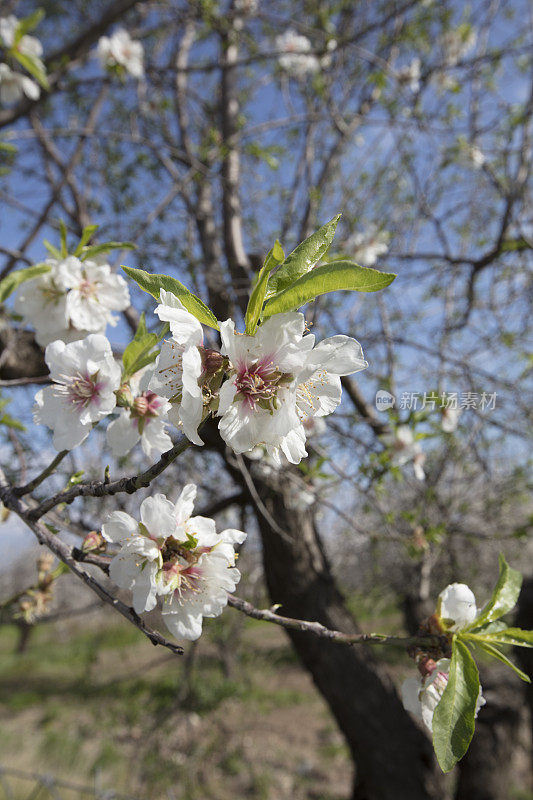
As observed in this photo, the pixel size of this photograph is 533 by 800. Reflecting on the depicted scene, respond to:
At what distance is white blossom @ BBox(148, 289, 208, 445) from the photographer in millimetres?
514

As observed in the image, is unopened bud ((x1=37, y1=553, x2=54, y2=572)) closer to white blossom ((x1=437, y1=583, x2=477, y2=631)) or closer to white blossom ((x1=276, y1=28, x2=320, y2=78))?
white blossom ((x1=437, y1=583, x2=477, y2=631))

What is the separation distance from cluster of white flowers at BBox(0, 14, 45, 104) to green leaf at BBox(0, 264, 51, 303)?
3.31 feet

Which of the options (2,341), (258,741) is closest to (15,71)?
(2,341)

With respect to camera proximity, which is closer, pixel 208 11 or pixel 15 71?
pixel 15 71

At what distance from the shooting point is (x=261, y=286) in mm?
557

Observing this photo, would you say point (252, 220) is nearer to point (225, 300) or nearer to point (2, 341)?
point (225, 300)

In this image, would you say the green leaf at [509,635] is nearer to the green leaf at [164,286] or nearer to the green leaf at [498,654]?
the green leaf at [498,654]

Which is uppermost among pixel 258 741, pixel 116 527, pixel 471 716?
pixel 116 527

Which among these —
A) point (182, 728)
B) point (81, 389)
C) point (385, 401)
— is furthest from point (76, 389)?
point (182, 728)

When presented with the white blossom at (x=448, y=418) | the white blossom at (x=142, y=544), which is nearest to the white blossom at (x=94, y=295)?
the white blossom at (x=142, y=544)

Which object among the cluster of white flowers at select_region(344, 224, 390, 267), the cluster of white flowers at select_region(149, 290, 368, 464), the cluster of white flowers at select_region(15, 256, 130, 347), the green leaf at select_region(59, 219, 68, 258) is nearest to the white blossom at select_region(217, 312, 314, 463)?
the cluster of white flowers at select_region(149, 290, 368, 464)

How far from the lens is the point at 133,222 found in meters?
3.55

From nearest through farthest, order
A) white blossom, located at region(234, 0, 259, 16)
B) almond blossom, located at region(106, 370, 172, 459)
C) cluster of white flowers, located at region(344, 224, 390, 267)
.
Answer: almond blossom, located at region(106, 370, 172, 459) < cluster of white flowers, located at region(344, 224, 390, 267) < white blossom, located at region(234, 0, 259, 16)

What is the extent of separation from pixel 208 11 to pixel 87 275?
2287 mm
